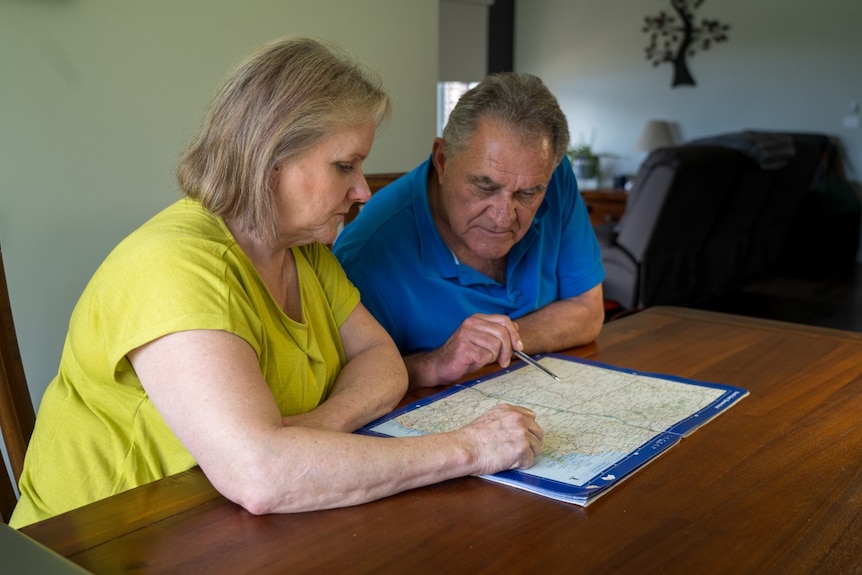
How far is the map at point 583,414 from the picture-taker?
971 millimetres

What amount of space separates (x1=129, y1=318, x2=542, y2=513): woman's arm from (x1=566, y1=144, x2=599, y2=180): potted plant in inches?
277

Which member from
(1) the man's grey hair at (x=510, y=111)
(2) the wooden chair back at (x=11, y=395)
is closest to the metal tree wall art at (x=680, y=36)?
(1) the man's grey hair at (x=510, y=111)

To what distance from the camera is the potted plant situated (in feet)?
25.4

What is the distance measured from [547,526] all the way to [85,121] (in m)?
1.57

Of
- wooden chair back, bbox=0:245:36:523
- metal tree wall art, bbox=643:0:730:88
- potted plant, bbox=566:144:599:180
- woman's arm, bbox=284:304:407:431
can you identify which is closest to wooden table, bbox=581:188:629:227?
potted plant, bbox=566:144:599:180

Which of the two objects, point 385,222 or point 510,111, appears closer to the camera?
point 510,111

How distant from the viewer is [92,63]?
1.93 m

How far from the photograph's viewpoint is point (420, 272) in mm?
1598

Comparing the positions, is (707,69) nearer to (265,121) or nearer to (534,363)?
(534,363)

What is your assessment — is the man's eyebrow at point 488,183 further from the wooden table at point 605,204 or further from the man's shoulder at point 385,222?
the wooden table at point 605,204

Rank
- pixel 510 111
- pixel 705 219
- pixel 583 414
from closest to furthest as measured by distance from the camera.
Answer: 1. pixel 583 414
2. pixel 510 111
3. pixel 705 219

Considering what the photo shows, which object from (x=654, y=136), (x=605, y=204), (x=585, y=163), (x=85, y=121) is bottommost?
(x=605, y=204)

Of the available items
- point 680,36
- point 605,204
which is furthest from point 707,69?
point 605,204

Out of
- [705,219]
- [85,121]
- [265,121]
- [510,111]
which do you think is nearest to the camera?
[265,121]
